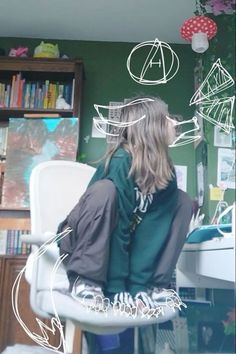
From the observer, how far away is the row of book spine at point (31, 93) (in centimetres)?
190

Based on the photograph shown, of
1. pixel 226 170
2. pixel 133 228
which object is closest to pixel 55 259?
pixel 133 228

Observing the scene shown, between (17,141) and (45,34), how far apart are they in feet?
2.36

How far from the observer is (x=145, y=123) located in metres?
0.78

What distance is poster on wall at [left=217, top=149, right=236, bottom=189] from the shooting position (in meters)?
0.60

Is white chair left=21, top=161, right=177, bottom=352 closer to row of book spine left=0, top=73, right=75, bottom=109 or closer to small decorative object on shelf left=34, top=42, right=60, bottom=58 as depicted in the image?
row of book spine left=0, top=73, right=75, bottom=109

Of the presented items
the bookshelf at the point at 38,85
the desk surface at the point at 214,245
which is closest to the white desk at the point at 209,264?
the desk surface at the point at 214,245

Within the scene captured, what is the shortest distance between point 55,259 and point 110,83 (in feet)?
4.66

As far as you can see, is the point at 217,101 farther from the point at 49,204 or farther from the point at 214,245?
the point at 49,204

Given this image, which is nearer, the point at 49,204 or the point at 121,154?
the point at 121,154

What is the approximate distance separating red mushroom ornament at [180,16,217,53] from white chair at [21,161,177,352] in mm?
527

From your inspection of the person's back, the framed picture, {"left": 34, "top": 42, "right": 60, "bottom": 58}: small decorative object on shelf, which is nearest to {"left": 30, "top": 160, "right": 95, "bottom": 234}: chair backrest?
Result: the person's back

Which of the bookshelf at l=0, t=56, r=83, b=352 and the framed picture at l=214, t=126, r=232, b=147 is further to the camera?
the bookshelf at l=0, t=56, r=83, b=352

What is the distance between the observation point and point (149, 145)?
0.78 m

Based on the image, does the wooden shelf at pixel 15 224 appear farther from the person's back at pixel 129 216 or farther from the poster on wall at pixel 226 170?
the poster on wall at pixel 226 170
